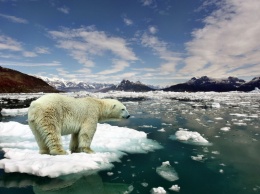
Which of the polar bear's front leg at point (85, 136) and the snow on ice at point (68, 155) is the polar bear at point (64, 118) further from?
the snow on ice at point (68, 155)

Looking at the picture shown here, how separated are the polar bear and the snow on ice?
0.35m

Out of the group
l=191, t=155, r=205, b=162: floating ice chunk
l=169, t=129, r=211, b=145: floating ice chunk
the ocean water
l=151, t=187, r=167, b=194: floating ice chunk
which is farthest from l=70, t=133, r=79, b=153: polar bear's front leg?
l=169, t=129, r=211, b=145: floating ice chunk

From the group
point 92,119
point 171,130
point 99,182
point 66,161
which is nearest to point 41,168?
point 66,161

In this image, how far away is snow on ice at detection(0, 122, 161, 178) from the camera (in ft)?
19.4

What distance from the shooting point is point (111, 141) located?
9836mm

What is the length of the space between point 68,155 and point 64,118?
3.06 feet

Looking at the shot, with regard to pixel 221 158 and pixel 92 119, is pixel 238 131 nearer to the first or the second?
pixel 221 158

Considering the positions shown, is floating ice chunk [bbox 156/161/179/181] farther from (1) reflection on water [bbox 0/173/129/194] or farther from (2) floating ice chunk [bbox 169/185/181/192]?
(1) reflection on water [bbox 0/173/129/194]

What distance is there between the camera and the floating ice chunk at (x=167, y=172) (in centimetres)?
643

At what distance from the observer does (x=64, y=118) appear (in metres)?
6.72

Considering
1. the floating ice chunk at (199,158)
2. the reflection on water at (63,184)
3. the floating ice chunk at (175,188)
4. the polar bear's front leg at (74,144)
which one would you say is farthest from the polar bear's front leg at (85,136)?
the floating ice chunk at (199,158)

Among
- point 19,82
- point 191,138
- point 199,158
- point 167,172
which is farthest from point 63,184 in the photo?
point 19,82

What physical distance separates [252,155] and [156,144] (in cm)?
338

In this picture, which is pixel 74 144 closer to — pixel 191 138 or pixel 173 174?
pixel 173 174
